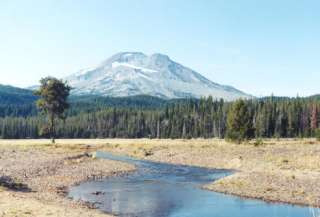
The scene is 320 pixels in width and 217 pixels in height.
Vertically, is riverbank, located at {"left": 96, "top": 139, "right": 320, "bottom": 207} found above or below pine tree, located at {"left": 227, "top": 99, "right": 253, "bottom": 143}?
below

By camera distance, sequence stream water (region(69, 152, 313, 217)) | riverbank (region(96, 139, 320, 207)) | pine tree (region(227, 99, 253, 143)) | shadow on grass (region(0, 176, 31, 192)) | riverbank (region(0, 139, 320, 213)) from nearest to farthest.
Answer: stream water (region(69, 152, 313, 217)) < shadow on grass (region(0, 176, 31, 192)) < riverbank (region(96, 139, 320, 207)) < riverbank (region(0, 139, 320, 213)) < pine tree (region(227, 99, 253, 143))

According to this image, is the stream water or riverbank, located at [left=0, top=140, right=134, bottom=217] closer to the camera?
riverbank, located at [left=0, top=140, right=134, bottom=217]

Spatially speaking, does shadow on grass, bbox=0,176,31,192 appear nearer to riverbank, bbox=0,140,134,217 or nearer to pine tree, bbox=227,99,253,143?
riverbank, bbox=0,140,134,217

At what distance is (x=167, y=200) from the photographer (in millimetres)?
41625

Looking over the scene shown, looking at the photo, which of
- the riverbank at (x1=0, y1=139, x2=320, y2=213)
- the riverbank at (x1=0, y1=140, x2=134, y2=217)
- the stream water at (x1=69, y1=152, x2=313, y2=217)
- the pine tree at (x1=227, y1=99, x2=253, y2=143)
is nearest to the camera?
the riverbank at (x1=0, y1=140, x2=134, y2=217)

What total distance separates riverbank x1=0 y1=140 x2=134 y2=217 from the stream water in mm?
2342

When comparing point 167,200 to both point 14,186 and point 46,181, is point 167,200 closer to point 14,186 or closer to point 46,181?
point 14,186

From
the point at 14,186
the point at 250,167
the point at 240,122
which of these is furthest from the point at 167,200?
the point at 240,122

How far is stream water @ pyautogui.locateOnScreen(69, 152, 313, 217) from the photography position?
35.6 metres

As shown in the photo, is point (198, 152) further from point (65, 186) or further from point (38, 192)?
point (38, 192)

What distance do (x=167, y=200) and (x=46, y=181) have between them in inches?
598

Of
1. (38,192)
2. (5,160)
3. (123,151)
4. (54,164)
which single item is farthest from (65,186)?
(123,151)

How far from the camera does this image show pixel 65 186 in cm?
4806

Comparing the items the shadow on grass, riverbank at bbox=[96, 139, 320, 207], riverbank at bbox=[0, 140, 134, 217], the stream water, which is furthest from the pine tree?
the shadow on grass
